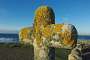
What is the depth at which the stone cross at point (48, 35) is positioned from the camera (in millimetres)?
3691

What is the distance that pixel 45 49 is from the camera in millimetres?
4070

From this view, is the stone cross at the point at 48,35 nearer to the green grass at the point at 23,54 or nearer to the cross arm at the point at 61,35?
the cross arm at the point at 61,35

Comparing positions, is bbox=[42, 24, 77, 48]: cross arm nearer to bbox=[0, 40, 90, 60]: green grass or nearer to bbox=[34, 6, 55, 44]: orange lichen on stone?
bbox=[34, 6, 55, 44]: orange lichen on stone

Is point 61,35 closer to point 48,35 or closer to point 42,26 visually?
point 48,35

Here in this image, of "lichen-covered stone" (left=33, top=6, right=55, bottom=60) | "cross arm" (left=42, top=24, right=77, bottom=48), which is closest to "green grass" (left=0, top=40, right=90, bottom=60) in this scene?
"lichen-covered stone" (left=33, top=6, right=55, bottom=60)

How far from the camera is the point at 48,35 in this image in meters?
4.10

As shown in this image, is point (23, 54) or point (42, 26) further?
point (23, 54)

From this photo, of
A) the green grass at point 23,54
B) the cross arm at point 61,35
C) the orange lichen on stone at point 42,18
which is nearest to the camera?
the cross arm at point 61,35

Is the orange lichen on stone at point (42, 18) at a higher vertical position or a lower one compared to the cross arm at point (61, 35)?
higher

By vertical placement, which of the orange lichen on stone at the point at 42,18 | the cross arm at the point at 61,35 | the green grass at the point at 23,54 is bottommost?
the green grass at the point at 23,54

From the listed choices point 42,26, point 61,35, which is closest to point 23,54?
point 42,26

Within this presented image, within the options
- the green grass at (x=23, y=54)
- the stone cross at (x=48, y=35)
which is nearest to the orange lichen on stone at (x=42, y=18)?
the stone cross at (x=48, y=35)

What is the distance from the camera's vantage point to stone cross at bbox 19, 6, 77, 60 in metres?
3.69

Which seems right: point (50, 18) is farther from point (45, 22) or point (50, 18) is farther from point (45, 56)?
point (45, 56)
